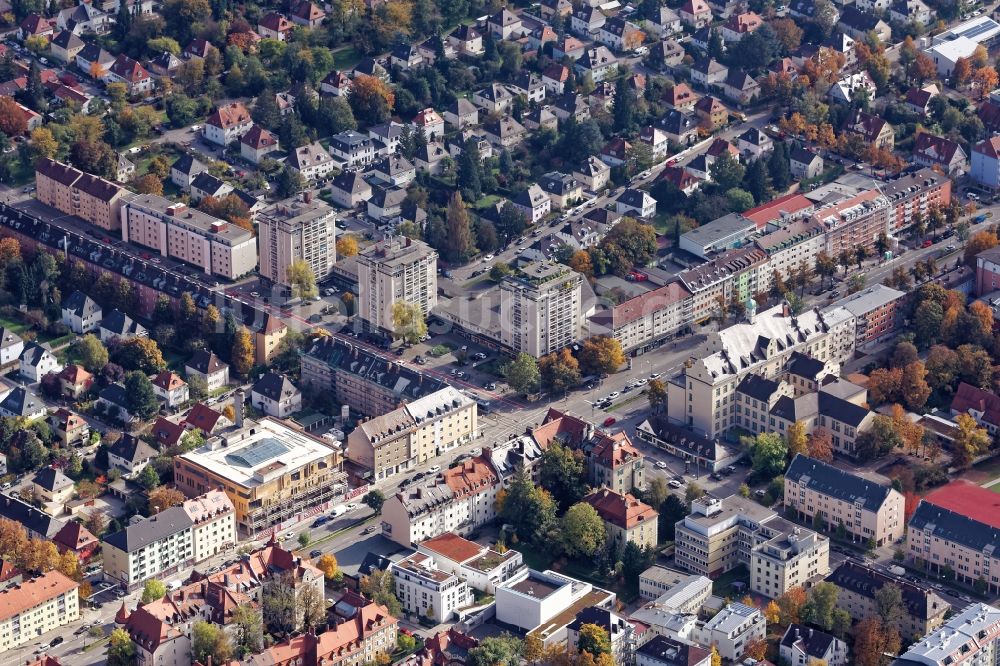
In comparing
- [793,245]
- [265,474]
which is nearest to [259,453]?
[265,474]

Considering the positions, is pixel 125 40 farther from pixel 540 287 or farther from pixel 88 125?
pixel 540 287

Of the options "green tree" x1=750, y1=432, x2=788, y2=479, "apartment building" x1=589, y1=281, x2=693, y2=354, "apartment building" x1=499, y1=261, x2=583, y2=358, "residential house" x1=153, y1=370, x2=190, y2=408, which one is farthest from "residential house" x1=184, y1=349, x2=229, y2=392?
"green tree" x1=750, y1=432, x2=788, y2=479

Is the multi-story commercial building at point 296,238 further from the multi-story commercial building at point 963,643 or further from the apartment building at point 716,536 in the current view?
the multi-story commercial building at point 963,643

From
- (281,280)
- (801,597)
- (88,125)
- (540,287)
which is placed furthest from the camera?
(88,125)

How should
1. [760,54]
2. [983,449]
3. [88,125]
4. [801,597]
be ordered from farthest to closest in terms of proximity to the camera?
1. [760,54]
2. [88,125]
3. [983,449]
4. [801,597]

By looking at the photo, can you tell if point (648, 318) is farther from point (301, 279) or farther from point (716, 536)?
point (716, 536)

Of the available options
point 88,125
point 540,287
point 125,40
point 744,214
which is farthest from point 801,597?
point 125,40

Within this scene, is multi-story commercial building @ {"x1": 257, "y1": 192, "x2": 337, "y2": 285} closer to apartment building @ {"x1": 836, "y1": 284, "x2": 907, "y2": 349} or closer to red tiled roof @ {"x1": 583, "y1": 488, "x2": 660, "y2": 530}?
apartment building @ {"x1": 836, "y1": 284, "x2": 907, "y2": 349}
